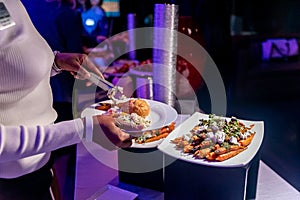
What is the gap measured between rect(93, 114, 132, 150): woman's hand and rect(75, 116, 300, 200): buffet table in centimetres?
22

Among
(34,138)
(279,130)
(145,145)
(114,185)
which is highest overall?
(34,138)

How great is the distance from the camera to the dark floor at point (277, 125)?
8.04 feet

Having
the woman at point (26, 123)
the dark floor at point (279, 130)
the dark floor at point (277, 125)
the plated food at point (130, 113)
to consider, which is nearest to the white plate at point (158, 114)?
the plated food at point (130, 113)

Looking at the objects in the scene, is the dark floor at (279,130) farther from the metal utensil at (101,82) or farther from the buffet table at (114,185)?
the metal utensil at (101,82)

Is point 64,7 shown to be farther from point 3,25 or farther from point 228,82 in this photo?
point 228,82

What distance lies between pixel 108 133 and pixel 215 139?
0.89 feet

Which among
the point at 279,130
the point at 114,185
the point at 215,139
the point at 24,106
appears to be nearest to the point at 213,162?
the point at 215,139

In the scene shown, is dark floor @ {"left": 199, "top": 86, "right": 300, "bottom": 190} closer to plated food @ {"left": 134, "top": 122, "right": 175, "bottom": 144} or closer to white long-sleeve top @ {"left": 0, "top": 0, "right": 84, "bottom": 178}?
plated food @ {"left": 134, "top": 122, "right": 175, "bottom": 144}

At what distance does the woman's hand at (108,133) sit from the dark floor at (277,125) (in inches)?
47.9

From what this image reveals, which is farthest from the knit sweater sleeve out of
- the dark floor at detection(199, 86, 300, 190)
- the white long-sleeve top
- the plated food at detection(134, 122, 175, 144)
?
the dark floor at detection(199, 86, 300, 190)

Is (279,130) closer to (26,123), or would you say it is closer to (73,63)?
(73,63)

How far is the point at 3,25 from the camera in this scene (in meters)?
0.66

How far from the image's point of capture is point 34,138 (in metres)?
0.62

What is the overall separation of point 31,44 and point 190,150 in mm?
430
